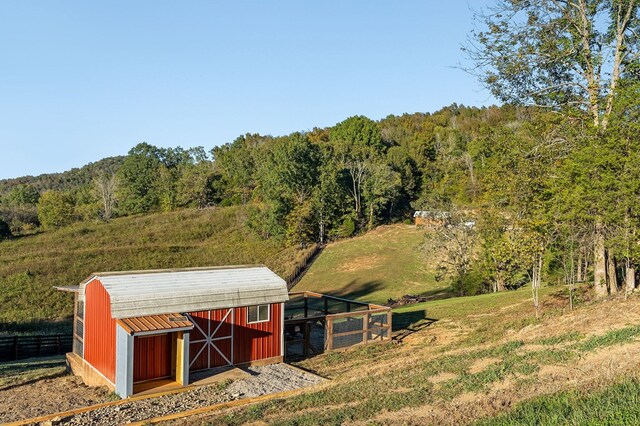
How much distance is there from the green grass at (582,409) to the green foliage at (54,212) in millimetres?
75577

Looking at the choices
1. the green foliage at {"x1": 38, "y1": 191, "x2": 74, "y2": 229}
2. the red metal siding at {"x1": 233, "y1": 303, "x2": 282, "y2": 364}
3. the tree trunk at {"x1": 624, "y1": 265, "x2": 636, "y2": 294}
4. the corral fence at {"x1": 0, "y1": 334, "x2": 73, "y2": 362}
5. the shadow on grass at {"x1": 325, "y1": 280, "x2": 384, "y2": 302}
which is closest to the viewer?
the red metal siding at {"x1": 233, "y1": 303, "x2": 282, "y2": 364}

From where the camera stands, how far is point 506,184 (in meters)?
27.7

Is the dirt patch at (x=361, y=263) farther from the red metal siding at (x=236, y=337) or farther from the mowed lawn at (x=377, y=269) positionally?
the red metal siding at (x=236, y=337)

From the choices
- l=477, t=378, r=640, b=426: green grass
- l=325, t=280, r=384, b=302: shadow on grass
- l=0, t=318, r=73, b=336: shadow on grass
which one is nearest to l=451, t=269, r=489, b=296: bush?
l=325, t=280, r=384, b=302: shadow on grass

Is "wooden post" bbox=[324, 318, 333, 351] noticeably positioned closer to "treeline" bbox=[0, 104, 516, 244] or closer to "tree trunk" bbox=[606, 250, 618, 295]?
"tree trunk" bbox=[606, 250, 618, 295]

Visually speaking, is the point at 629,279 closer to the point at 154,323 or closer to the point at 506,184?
the point at 506,184

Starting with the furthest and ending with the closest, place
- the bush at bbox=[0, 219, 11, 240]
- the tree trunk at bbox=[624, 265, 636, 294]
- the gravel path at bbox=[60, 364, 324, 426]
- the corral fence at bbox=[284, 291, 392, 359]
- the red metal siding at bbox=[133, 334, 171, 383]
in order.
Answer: the bush at bbox=[0, 219, 11, 240] < the tree trunk at bbox=[624, 265, 636, 294] < the corral fence at bbox=[284, 291, 392, 359] < the red metal siding at bbox=[133, 334, 171, 383] < the gravel path at bbox=[60, 364, 324, 426]

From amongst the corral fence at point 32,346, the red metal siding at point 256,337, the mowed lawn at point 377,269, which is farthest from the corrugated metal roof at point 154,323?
the mowed lawn at point 377,269

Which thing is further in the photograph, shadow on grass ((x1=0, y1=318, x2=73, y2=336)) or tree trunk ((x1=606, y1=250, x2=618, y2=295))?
shadow on grass ((x1=0, y1=318, x2=73, y2=336))

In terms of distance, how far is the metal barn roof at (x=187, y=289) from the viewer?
15844 millimetres

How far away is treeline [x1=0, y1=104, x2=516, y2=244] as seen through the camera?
2510 inches

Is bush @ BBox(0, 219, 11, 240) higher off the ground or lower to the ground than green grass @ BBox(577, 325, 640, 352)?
higher

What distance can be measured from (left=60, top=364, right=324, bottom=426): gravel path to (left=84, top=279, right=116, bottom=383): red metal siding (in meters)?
2.71

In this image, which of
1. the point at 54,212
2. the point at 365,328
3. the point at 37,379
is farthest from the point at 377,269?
the point at 54,212
